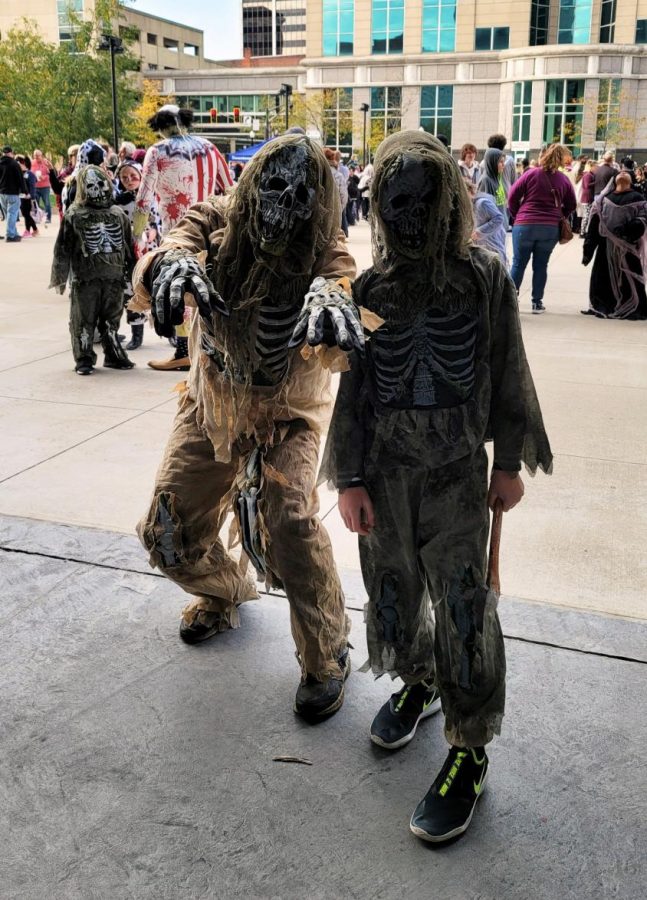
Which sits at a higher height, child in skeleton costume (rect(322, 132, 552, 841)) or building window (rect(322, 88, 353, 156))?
building window (rect(322, 88, 353, 156))

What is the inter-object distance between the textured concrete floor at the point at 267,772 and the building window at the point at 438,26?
207 ft

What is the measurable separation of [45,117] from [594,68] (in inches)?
1521

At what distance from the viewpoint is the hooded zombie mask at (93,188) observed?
7.08 meters

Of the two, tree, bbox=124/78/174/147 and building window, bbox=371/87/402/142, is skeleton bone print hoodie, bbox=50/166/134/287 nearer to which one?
tree, bbox=124/78/174/147

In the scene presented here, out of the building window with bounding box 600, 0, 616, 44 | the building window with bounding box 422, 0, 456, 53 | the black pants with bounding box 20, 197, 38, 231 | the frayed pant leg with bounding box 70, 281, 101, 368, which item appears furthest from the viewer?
the building window with bounding box 422, 0, 456, 53

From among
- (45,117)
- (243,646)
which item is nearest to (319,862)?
(243,646)

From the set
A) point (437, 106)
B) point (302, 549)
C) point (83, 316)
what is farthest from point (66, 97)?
point (437, 106)

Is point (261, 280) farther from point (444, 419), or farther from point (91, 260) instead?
point (91, 260)

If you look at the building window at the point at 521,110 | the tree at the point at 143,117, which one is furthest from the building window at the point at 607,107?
the tree at the point at 143,117

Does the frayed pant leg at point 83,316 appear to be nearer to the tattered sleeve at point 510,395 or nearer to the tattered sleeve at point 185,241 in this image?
the tattered sleeve at point 185,241

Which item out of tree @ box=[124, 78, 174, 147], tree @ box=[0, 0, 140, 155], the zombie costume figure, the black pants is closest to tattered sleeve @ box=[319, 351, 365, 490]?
the zombie costume figure

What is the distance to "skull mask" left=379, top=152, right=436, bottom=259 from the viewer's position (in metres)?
2.24

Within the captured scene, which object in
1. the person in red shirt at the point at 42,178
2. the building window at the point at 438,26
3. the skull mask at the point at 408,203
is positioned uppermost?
the building window at the point at 438,26

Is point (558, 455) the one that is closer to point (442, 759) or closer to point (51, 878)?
point (442, 759)
